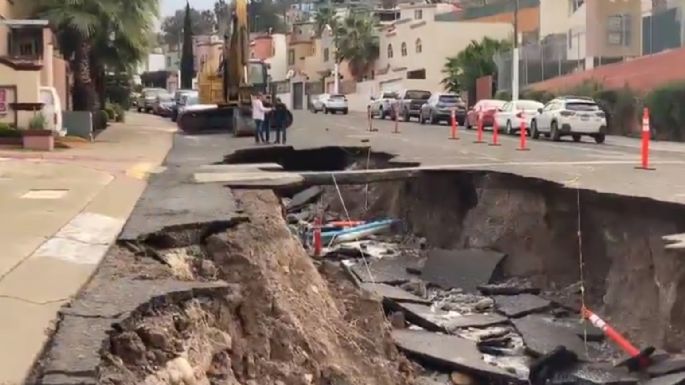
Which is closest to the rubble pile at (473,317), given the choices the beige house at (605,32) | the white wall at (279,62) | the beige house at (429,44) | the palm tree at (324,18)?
the beige house at (605,32)

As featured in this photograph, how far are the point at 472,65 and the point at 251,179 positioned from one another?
49.3m

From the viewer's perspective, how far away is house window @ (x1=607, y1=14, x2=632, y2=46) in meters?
49.3

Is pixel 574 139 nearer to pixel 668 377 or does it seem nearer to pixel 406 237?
pixel 406 237

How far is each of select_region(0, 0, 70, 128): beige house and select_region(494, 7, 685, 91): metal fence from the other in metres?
25.0

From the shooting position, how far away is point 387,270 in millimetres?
18297

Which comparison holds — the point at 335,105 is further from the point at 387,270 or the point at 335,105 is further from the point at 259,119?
the point at 387,270

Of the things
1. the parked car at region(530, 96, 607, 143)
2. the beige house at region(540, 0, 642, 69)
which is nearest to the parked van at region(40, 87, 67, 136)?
the parked car at region(530, 96, 607, 143)

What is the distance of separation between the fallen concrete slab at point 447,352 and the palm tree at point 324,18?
3399 inches

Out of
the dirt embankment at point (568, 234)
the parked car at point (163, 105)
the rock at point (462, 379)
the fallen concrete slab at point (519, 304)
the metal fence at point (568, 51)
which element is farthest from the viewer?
the parked car at point (163, 105)

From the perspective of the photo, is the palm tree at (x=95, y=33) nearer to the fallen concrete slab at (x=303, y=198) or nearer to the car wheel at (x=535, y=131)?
the fallen concrete slab at (x=303, y=198)

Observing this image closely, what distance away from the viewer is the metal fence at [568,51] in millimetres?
44438

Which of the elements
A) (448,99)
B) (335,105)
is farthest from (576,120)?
(335,105)

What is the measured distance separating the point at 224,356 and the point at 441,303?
8.35m

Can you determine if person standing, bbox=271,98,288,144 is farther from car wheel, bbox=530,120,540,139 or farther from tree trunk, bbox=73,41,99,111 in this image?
car wheel, bbox=530,120,540,139
